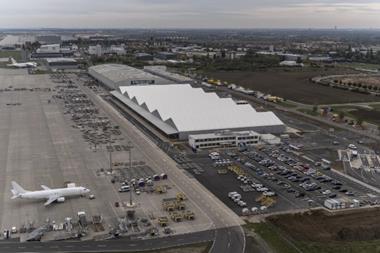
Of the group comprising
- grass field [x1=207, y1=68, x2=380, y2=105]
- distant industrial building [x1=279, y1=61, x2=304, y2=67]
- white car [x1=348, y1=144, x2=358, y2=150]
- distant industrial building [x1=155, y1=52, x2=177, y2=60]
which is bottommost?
white car [x1=348, y1=144, x2=358, y2=150]

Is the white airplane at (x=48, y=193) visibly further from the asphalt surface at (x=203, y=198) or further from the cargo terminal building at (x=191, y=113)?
the cargo terminal building at (x=191, y=113)

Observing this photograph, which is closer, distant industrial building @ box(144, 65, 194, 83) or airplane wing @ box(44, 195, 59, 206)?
airplane wing @ box(44, 195, 59, 206)

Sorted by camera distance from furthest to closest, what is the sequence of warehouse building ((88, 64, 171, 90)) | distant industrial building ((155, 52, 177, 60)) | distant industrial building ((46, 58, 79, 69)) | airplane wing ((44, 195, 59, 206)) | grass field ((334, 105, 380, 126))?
distant industrial building ((155, 52, 177, 60)) → distant industrial building ((46, 58, 79, 69)) → warehouse building ((88, 64, 171, 90)) → grass field ((334, 105, 380, 126)) → airplane wing ((44, 195, 59, 206))

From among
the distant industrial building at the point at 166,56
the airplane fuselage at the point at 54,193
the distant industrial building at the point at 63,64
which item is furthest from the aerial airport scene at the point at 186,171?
the distant industrial building at the point at 166,56

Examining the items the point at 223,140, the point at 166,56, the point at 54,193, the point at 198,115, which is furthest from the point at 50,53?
the point at 54,193

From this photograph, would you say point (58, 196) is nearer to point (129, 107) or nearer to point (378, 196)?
point (378, 196)

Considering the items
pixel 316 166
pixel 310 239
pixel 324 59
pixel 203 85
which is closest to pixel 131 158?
pixel 316 166

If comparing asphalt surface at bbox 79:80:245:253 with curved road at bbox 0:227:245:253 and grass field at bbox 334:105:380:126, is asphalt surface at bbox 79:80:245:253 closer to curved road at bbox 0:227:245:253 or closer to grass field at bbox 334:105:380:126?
curved road at bbox 0:227:245:253

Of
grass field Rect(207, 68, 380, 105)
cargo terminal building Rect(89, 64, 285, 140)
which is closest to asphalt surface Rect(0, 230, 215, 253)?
cargo terminal building Rect(89, 64, 285, 140)
